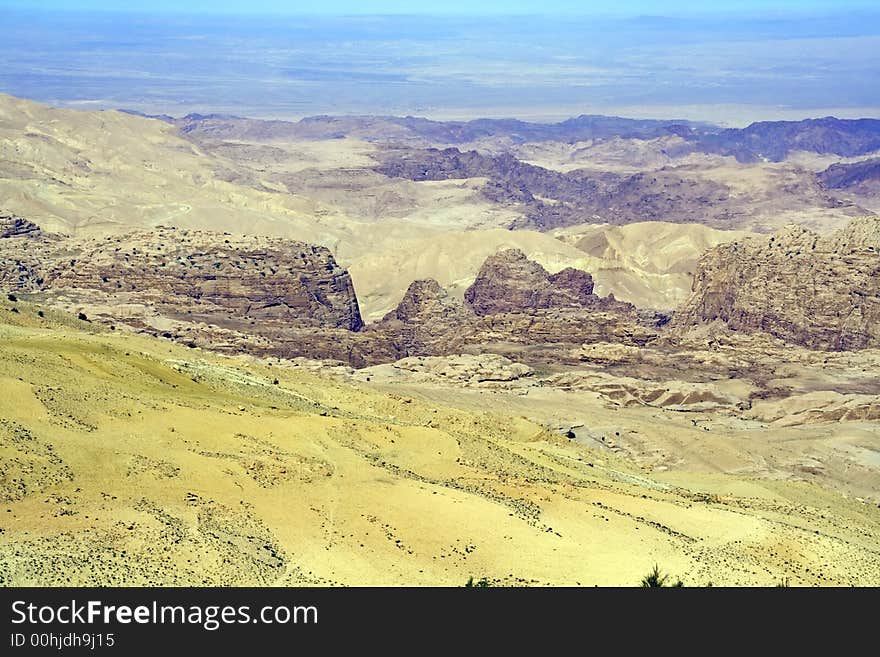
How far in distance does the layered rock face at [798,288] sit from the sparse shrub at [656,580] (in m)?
87.8

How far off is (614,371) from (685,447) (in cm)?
2940

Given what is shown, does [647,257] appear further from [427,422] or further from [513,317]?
[427,422]

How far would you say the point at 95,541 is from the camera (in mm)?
30750

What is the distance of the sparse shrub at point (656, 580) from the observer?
30686mm

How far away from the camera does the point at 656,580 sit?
3097 centimetres

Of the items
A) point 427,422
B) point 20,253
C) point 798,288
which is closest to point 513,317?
point 798,288

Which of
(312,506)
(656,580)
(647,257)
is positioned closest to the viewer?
(656,580)

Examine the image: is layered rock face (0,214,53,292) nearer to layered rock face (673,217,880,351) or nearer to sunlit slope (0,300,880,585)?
layered rock face (673,217,880,351)

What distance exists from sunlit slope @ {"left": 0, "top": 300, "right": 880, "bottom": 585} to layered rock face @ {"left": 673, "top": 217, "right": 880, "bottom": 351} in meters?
73.0

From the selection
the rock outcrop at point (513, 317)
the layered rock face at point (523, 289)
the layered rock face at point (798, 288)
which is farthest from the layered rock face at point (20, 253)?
the layered rock face at point (798, 288)

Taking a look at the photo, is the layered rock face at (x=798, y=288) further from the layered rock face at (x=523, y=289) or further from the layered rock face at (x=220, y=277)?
the layered rock face at (x=220, y=277)

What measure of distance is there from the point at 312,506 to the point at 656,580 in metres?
10.2

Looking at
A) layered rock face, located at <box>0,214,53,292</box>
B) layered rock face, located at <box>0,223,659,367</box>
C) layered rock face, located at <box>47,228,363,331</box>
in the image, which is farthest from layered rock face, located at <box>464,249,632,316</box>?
layered rock face, located at <box>0,214,53,292</box>

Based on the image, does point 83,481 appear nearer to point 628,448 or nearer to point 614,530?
point 614,530
